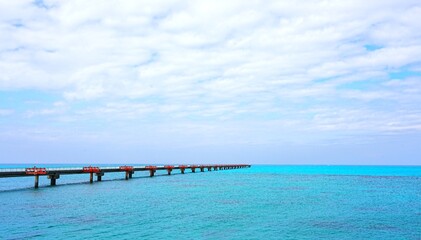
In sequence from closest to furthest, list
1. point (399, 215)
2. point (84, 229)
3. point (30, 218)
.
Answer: point (84, 229), point (30, 218), point (399, 215)

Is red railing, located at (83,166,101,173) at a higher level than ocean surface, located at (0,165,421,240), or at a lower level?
higher

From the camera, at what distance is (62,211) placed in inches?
1328

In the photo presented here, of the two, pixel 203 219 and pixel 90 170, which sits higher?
pixel 90 170

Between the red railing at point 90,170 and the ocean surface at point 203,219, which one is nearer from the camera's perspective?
the ocean surface at point 203,219

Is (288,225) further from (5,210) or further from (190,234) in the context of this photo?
(5,210)

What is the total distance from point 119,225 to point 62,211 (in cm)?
903

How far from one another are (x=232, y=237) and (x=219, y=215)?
8.69m

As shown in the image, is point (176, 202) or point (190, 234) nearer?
point (190, 234)

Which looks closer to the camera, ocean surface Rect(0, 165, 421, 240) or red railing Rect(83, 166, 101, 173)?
ocean surface Rect(0, 165, 421, 240)

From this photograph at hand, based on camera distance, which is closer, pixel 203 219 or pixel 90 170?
pixel 203 219

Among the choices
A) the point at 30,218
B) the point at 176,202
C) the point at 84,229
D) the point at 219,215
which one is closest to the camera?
the point at 84,229

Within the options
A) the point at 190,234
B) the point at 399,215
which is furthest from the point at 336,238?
the point at 399,215

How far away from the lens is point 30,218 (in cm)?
2988

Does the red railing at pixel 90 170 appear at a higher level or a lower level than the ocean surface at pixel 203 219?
higher
